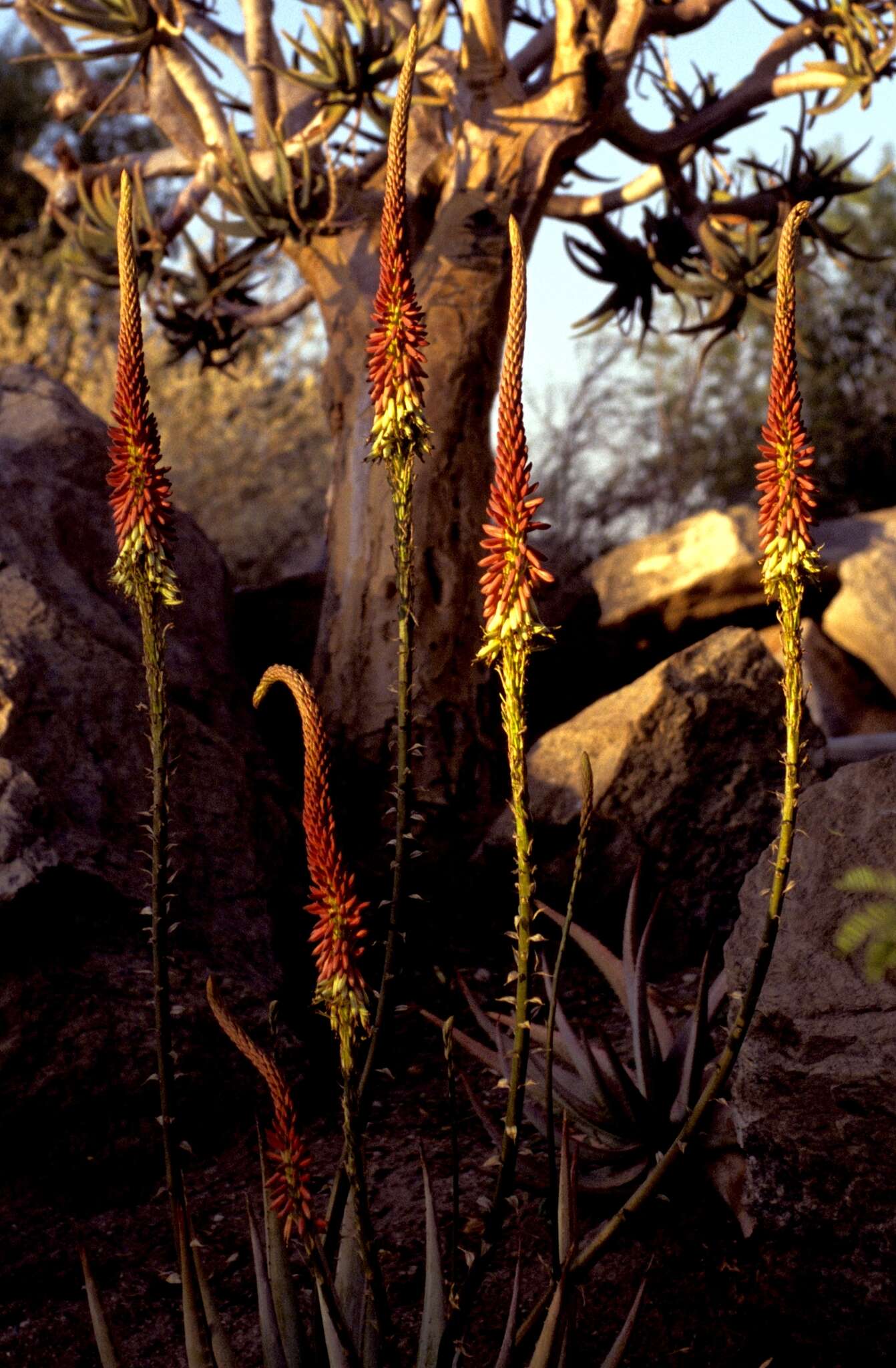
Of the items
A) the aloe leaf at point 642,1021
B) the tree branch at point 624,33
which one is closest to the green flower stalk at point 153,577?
the aloe leaf at point 642,1021

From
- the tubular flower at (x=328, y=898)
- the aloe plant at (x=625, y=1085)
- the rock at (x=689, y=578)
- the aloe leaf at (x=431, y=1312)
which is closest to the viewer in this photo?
the tubular flower at (x=328, y=898)

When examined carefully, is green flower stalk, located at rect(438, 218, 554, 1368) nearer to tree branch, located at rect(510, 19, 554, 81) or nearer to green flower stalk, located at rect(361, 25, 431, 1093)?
green flower stalk, located at rect(361, 25, 431, 1093)

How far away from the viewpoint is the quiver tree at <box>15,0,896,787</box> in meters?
6.36

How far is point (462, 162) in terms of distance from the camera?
649 cm

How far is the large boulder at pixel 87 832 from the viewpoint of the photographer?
3.67 m

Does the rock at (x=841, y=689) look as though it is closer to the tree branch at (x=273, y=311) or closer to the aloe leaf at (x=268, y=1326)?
the tree branch at (x=273, y=311)

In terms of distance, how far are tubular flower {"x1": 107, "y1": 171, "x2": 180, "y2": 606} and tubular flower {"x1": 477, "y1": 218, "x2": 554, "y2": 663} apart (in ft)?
1.52

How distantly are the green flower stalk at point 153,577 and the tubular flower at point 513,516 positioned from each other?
447 mm

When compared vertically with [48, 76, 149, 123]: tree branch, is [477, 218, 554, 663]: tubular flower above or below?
below

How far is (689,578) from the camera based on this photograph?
9.20m

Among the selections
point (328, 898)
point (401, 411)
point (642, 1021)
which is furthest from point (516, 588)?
point (642, 1021)

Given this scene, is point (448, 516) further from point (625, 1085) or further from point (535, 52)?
point (625, 1085)

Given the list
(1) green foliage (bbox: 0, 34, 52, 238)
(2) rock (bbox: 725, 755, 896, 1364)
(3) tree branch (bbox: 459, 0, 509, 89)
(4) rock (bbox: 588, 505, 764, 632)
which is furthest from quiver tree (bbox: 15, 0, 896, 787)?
(1) green foliage (bbox: 0, 34, 52, 238)

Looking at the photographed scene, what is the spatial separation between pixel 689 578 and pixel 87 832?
5.92 metres
